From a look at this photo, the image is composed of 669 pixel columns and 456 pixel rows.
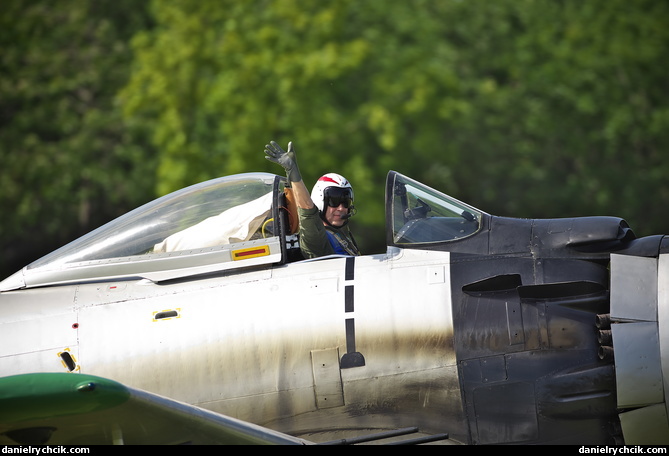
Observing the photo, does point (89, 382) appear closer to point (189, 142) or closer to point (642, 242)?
point (642, 242)

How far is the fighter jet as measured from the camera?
500 cm

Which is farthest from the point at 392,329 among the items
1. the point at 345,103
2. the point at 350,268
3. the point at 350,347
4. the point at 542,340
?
the point at 345,103

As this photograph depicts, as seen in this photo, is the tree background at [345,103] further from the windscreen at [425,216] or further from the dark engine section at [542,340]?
the dark engine section at [542,340]

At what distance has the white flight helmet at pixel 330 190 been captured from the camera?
21.5ft

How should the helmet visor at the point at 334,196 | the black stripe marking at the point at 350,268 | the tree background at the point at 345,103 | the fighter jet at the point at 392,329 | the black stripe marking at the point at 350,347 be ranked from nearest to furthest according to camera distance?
1. the fighter jet at the point at 392,329
2. the black stripe marking at the point at 350,347
3. the black stripe marking at the point at 350,268
4. the helmet visor at the point at 334,196
5. the tree background at the point at 345,103

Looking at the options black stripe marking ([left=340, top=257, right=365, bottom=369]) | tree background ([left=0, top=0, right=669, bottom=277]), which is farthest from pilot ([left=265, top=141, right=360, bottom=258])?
tree background ([left=0, top=0, right=669, bottom=277])

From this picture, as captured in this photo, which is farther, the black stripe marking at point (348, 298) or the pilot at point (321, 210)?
the pilot at point (321, 210)

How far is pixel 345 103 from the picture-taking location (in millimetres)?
21906

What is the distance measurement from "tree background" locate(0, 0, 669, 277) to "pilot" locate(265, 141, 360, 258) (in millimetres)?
13282

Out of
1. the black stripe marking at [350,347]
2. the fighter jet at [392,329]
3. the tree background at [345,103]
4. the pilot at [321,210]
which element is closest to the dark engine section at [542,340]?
the fighter jet at [392,329]

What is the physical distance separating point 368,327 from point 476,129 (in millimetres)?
18956

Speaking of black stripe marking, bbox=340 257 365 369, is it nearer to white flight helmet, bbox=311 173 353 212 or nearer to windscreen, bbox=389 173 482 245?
windscreen, bbox=389 173 482 245

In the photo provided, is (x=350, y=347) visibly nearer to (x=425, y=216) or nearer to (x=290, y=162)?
(x=425, y=216)

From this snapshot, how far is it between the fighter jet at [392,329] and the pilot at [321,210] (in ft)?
0.46
